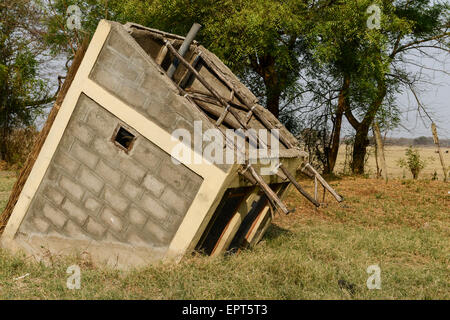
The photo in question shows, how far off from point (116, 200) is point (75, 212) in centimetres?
77

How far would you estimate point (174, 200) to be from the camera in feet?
22.1

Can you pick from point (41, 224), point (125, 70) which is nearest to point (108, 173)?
point (41, 224)

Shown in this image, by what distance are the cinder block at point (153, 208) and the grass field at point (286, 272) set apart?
74cm

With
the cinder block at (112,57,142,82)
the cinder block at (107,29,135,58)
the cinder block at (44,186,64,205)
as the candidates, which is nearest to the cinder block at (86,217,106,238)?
the cinder block at (44,186,64,205)

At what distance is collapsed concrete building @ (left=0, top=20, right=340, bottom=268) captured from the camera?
6.68m

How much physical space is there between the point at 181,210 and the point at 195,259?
2.42 ft

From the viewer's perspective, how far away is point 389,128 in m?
17.4

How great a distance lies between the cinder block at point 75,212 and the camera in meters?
7.18

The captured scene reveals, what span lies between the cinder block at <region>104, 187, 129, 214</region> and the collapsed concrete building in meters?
0.02

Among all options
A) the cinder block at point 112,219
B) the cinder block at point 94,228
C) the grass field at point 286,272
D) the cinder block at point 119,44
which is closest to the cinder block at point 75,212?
the cinder block at point 94,228

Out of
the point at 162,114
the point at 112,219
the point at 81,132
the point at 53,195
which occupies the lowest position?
the point at 53,195

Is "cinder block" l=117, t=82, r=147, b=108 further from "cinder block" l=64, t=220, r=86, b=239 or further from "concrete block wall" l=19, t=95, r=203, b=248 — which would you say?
"cinder block" l=64, t=220, r=86, b=239

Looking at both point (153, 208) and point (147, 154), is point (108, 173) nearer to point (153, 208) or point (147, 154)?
point (147, 154)
